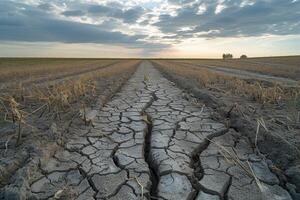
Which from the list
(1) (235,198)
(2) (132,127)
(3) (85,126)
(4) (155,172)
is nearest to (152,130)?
(2) (132,127)

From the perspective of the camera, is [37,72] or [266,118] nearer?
[266,118]

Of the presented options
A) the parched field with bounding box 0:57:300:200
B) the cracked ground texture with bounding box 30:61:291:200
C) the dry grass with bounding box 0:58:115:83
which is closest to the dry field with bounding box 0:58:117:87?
the dry grass with bounding box 0:58:115:83

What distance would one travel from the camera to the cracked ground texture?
2725mm

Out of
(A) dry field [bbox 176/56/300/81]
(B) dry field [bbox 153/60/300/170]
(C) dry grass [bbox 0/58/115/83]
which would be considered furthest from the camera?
(A) dry field [bbox 176/56/300/81]

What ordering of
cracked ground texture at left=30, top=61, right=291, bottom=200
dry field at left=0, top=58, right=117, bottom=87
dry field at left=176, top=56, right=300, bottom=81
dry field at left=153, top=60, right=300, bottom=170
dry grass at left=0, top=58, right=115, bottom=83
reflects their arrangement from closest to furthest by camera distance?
cracked ground texture at left=30, top=61, right=291, bottom=200, dry field at left=153, top=60, right=300, bottom=170, dry field at left=0, top=58, right=117, bottom=87, dry grass at left=0, top=58, right=115, bottom=83, dry field at left=176, top=56, right=300, bottom=81

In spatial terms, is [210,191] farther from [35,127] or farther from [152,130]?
[35,127]

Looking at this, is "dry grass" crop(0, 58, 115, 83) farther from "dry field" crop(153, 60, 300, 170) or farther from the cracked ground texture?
the cracked ground texture

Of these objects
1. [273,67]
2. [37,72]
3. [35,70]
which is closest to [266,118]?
[37,72]

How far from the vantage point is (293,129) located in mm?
4242

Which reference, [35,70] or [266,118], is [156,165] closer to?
[266,118]

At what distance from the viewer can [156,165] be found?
10.8ft

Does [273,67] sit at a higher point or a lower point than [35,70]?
higher

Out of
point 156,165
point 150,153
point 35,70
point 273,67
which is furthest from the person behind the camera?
point 273,67

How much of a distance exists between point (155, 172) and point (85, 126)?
1.87 metres
